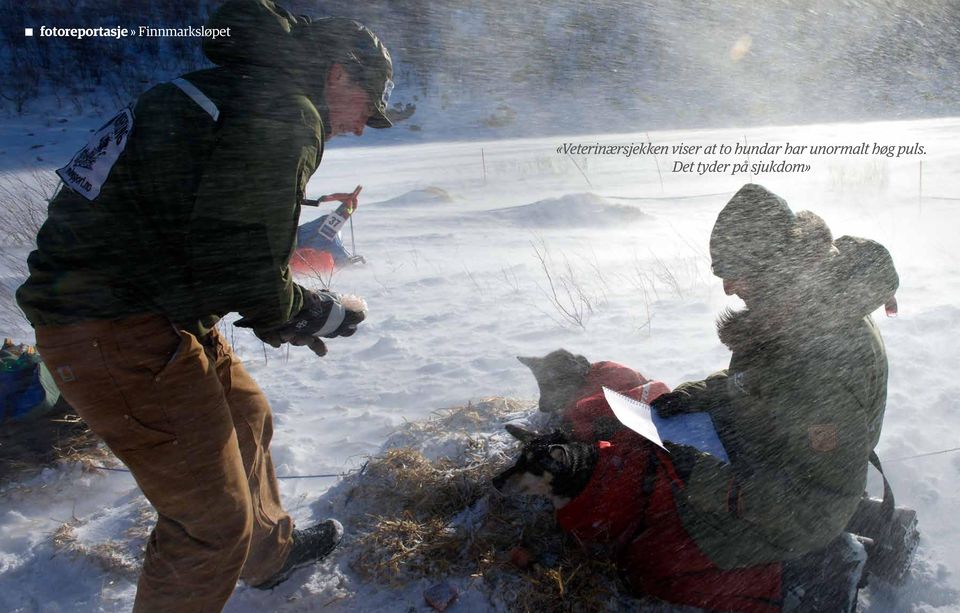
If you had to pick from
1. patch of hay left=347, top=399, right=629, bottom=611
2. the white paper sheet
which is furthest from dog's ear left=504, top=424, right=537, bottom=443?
the white paper sheet

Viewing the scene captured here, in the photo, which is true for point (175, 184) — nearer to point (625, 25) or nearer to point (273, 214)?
point (273, 214)

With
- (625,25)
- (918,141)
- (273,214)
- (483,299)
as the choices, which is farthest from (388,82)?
(625,25)

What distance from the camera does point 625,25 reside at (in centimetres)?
3541

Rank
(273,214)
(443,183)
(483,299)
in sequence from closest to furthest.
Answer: (273,214), (483,299), (443,183)

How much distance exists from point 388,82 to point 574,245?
5.21 meters

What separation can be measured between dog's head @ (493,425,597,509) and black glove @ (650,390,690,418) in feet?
0.97

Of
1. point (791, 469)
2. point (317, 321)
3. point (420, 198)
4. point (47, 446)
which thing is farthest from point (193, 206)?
point (420, 198)

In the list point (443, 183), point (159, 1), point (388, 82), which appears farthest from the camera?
point (159, 1)

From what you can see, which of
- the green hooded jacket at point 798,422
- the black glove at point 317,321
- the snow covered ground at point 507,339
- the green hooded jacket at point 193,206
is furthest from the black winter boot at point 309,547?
the green hooded jacket at point 798,422

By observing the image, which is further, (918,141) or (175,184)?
(918,141)

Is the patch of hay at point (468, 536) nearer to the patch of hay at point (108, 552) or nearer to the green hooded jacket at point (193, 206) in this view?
the patch of hay at point (108, 552)

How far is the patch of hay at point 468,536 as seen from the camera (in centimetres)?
200

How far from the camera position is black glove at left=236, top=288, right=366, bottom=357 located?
75.9 inches

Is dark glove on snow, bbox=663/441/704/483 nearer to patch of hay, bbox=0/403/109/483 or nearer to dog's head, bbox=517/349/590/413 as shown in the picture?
dog's head, bbox=517/349/590/413
